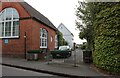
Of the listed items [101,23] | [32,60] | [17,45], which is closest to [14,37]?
[17,45]

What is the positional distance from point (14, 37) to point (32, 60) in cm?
516

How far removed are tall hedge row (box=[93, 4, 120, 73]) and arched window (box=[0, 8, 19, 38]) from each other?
13.5 m

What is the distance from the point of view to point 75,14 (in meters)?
23.1

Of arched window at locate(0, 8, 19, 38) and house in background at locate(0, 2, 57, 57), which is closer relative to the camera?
house in background at locate(0, 2, 57, 57)

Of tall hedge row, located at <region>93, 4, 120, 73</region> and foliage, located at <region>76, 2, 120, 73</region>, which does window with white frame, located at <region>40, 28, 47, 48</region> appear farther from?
tall hedge row, located at <region>93, 4, 120, 73</region>

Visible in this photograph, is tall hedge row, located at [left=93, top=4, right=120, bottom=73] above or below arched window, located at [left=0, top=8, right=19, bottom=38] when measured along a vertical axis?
below

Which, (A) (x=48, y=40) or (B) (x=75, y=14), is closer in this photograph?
(B) (x=75, y=14)

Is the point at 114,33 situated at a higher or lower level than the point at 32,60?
higher

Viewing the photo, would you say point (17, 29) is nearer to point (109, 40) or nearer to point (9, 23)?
point (9, 23)

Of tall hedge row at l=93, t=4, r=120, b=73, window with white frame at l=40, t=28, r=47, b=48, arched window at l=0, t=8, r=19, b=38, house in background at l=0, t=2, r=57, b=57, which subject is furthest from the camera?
window with white frame at l=40, t=28, r=47, b=48

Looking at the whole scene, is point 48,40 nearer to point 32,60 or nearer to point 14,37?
point 14,37

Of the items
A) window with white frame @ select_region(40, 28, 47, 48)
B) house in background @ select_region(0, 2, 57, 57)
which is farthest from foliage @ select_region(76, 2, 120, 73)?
window with white frame @ select_region(40, 28, 47, 48)

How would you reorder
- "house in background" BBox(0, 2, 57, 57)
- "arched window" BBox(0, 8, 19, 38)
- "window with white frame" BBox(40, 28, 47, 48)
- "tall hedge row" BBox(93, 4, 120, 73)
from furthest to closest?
"window with white frame" BBox(40, 28, 47, 48) < "arched window" BBox(0, 8, 19, 38) < "house in background" BBox(0, 2, 57, 57) < "tall hedge row" BBox(93, 4, 120, 73)

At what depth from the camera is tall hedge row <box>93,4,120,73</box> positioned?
42.7ft
